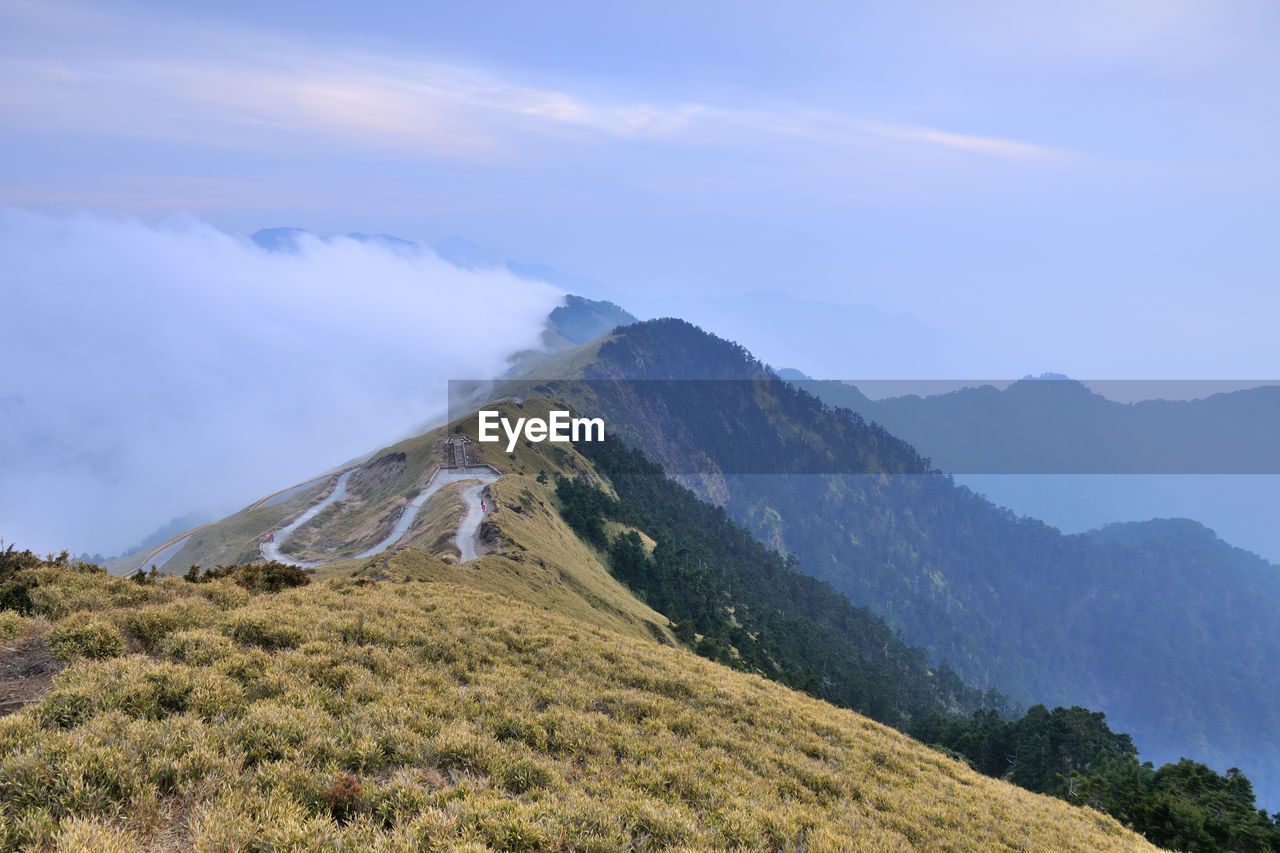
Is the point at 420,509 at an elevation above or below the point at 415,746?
below

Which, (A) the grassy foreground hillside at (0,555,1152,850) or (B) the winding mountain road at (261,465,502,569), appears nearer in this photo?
(A) the grassy foreground hillside at (0,555,1152,850)

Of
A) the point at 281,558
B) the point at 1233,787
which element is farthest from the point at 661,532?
the point at 1233,787

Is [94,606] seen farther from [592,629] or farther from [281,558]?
[281,558]

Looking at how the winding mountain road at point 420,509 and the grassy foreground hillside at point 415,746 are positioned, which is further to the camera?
the winding mountain road at point 420,509

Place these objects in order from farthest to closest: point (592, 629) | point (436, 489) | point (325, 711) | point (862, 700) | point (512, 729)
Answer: point (862, 700)
point (436, 489)
point (592, 629)
point (512, 729)
point (325, 711)

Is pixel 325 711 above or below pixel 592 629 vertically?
above

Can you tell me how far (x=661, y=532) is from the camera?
112312mm

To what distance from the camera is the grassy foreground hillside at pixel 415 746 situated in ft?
25.4

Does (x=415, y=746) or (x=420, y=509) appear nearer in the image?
(x=415, y=746)

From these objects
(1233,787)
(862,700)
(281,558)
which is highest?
(281,558)

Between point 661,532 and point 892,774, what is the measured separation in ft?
321

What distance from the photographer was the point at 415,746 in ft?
34.2

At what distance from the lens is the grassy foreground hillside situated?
25.4ft

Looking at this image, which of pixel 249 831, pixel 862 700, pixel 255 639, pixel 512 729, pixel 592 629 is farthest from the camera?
pixel 862 700
